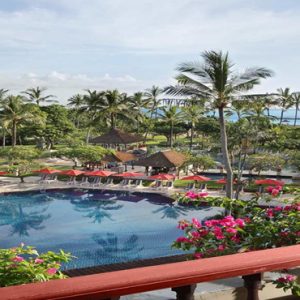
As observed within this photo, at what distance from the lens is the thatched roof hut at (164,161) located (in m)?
30.7

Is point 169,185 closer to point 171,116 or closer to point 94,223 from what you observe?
point 94,223

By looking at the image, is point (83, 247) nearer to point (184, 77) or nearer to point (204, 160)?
point (184, 77)

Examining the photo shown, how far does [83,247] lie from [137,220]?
15.3ft

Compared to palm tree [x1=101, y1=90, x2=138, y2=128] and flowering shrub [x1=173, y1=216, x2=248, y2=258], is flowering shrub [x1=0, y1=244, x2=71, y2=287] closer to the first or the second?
flowering shrub [x1=173, y1=216, x2=248, y2=258]

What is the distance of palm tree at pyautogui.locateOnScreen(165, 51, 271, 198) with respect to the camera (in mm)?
19547

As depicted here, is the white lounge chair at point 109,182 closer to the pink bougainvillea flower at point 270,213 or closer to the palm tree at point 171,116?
the palm tree at point 171,116

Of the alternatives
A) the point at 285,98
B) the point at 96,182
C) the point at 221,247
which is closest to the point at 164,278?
the point at 221,247

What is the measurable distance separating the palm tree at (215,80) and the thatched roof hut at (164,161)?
426 inches

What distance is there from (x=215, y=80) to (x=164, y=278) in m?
19.1

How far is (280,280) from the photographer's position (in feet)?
6.02

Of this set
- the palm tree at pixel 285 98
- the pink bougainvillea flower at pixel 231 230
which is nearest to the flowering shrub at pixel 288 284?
the pink bougainvillea flower at pixel 231 230

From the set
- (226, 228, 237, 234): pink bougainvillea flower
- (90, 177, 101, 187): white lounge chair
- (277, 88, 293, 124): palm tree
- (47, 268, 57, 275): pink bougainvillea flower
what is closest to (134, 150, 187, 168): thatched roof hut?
(90, 177, 101, 187): white lounge chair

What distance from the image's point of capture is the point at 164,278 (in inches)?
53.2

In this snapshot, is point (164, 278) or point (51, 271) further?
point (51, 271)
